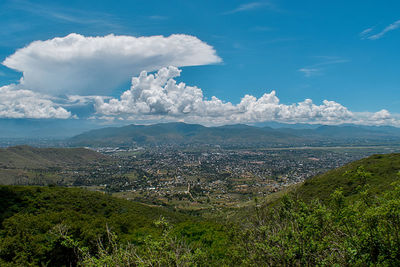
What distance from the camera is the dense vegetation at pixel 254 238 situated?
6098 millimetres

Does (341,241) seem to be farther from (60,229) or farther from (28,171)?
(28,171)

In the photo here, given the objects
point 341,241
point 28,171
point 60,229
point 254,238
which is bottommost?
point 28,171

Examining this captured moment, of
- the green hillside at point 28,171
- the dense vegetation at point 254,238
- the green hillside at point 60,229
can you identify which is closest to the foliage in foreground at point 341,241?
the dense vegetation at point 254,238

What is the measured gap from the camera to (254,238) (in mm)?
9609

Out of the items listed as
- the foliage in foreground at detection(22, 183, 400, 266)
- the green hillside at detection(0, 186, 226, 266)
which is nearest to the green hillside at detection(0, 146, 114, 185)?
the green hillside at detection(0, 186, 226, 266)

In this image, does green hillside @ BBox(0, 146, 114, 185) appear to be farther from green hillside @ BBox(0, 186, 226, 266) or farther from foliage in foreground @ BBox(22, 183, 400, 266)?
foliage in foreground @ BBox(22, 183, 400, 266)

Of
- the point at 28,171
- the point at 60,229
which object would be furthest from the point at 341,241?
the point at 28,171

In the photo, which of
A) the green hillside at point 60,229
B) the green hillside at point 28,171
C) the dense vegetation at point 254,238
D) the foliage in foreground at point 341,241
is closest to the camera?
the foliage in foreground at point 341,241

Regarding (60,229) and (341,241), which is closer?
(341,241)

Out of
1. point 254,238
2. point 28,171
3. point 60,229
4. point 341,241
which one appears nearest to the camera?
point 341,241

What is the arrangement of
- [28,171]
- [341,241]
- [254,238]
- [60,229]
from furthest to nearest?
[28,171], [60,229], [254,238], [341,241]

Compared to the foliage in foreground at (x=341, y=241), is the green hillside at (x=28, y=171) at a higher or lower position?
lower

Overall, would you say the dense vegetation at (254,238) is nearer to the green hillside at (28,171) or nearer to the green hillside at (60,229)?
the green hillside at (60,229)

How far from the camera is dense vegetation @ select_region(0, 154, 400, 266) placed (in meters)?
6.10
